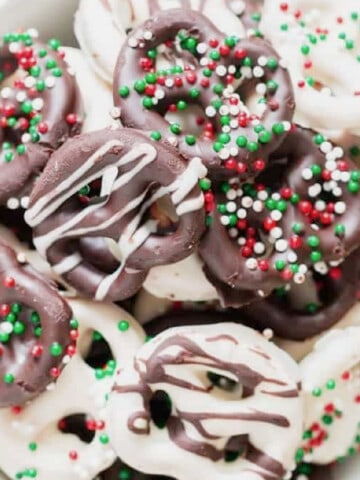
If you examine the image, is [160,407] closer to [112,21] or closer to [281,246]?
[281,246]

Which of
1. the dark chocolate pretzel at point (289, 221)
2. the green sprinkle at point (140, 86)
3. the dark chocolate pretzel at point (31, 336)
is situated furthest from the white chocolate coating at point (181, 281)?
the green sprinkle at point (140, 86)

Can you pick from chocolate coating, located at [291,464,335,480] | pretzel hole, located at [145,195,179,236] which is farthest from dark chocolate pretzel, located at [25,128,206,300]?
chocolate coating, located at [291,464,335,480]

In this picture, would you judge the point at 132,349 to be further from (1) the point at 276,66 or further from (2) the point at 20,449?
(1) the point at 276,66

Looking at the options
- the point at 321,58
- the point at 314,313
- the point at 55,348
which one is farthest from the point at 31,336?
the point at 321,58

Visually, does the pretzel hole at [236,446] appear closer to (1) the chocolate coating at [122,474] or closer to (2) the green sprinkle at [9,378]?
(1) the chocolate coating at [122,474]

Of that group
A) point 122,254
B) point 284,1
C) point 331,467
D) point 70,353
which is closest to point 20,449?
point 70,353

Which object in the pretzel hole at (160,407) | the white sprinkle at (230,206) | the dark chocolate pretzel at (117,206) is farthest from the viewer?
the pretzel hole at (160,407)

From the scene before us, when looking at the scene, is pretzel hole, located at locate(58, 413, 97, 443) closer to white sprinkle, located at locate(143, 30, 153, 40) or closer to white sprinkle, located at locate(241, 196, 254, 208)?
white sprinkle, located at locate(241, 196, 254, 208)
